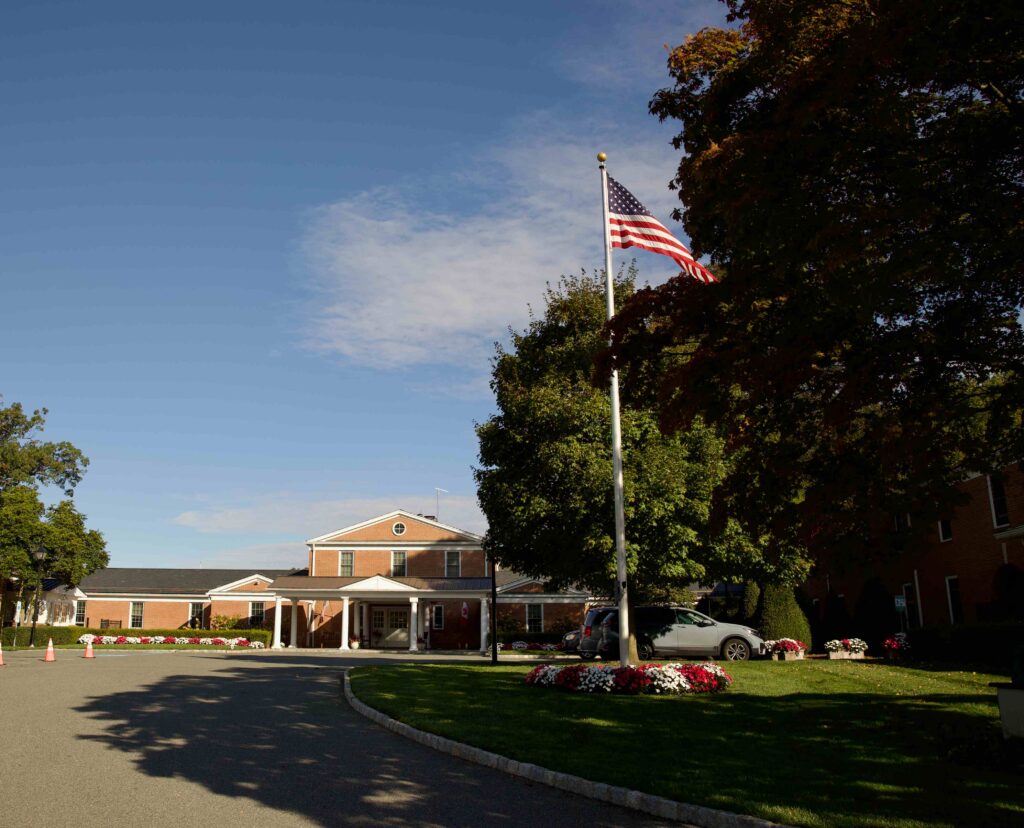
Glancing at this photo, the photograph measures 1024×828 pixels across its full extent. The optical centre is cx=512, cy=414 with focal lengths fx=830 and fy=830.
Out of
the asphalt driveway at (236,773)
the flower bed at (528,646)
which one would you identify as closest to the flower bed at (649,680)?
the asphalt driveway at (236,773)

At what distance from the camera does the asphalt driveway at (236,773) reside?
7449 mm

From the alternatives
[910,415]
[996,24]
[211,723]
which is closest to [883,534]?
[910,415]

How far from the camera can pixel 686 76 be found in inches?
425

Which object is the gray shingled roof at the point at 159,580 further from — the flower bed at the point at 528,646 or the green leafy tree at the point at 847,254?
the green leafy tree at the point at 847,254

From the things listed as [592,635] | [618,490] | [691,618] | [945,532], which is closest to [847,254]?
[618,490]

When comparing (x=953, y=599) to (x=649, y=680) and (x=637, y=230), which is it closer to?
(x=649, y=680)

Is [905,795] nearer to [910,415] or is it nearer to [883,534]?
[883,534]

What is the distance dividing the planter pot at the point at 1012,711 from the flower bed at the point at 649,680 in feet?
22.5

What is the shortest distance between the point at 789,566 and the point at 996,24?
20590 mm

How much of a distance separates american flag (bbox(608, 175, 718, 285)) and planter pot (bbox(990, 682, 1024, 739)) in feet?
33.3

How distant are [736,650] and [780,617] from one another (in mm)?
6013

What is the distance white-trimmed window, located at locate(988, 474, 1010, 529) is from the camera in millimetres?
26719

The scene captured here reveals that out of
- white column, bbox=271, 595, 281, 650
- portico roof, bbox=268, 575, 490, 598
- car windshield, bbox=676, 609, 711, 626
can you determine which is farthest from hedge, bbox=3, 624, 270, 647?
car windshield, bbox=676, 609, 711, 626

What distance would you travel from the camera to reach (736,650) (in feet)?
81.4
